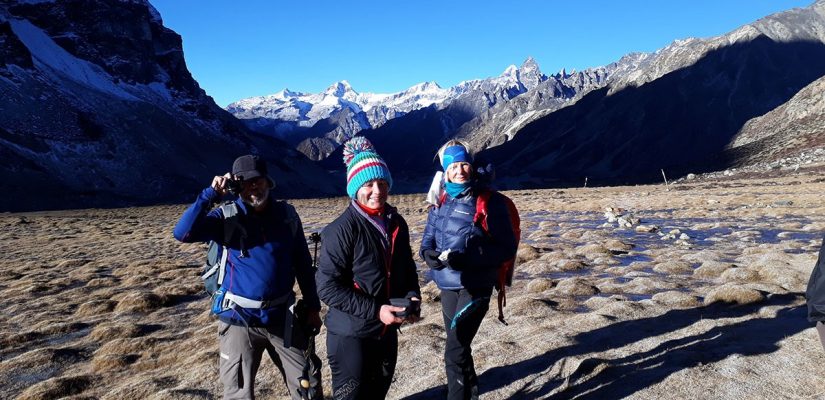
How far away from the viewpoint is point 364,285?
4.37 m

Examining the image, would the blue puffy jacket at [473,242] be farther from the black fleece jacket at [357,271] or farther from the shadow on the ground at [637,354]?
the shadow on the ground at [637,354]

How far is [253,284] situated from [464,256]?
2103mm

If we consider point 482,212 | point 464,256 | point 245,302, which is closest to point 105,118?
point 245,302

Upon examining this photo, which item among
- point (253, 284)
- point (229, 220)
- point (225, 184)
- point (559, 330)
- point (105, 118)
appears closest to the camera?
point (225, 184)

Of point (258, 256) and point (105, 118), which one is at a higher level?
→ point (105, 118)

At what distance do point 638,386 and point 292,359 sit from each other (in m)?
4.46

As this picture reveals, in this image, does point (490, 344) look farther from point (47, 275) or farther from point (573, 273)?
point (47, 275)

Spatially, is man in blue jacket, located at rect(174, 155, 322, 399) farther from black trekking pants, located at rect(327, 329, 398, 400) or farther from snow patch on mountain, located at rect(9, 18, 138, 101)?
snow patch on mountain, located at rect(9, 18, 138, 101)

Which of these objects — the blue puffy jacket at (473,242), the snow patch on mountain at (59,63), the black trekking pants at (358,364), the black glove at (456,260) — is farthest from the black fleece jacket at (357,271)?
the snow patch on mountain at (59,63)

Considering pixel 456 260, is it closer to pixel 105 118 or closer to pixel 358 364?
pixel 358 364

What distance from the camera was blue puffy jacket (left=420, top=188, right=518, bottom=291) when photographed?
512 cm

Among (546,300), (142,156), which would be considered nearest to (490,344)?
(546,300)

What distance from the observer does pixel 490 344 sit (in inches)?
332

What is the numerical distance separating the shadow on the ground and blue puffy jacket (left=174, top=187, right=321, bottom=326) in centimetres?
296
